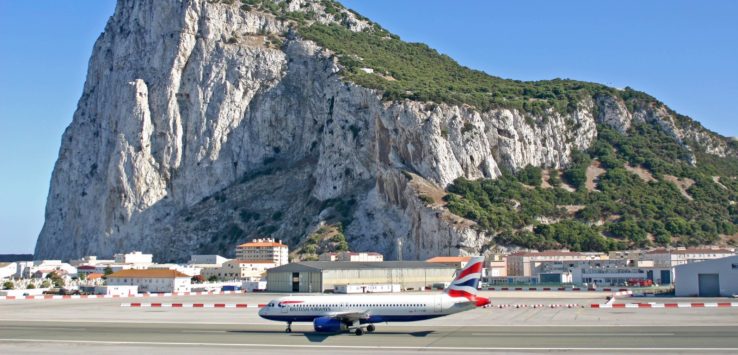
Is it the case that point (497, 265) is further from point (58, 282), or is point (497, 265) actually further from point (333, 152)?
point (58, 282)

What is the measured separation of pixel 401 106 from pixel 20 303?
271ft

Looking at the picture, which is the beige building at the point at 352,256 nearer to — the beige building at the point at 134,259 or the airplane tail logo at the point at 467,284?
the beige building at the point at 134,259

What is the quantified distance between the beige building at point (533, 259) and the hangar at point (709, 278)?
4055cm

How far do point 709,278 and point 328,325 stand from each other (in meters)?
48.2

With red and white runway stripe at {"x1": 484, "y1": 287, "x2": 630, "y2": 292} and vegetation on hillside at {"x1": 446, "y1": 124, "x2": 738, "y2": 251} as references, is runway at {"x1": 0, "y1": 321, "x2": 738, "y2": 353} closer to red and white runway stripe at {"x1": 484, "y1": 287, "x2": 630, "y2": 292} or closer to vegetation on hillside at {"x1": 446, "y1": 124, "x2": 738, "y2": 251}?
red and white runway stripe at {"x1": 484, "y1": 287, "x2": 630, "y2": 292}

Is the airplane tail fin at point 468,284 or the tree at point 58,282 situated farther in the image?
the tree at point 58,282

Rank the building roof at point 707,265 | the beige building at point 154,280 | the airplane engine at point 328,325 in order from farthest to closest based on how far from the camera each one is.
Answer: the beige building at point 154,280, the building roof at point 707,265, the airplane engine at point 328,325

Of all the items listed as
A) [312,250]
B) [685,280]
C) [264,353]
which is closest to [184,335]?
[264,353]

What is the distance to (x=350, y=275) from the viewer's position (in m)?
104

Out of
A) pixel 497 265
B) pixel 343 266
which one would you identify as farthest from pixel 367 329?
pixel 497 265

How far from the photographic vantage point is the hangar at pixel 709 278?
7781 cm

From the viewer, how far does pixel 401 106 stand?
148m

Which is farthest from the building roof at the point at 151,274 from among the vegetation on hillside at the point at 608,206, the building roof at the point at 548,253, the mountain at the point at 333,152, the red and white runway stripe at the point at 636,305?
the building roof at the point at 548,253

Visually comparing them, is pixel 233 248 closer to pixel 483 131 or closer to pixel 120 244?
pixel 120 244
